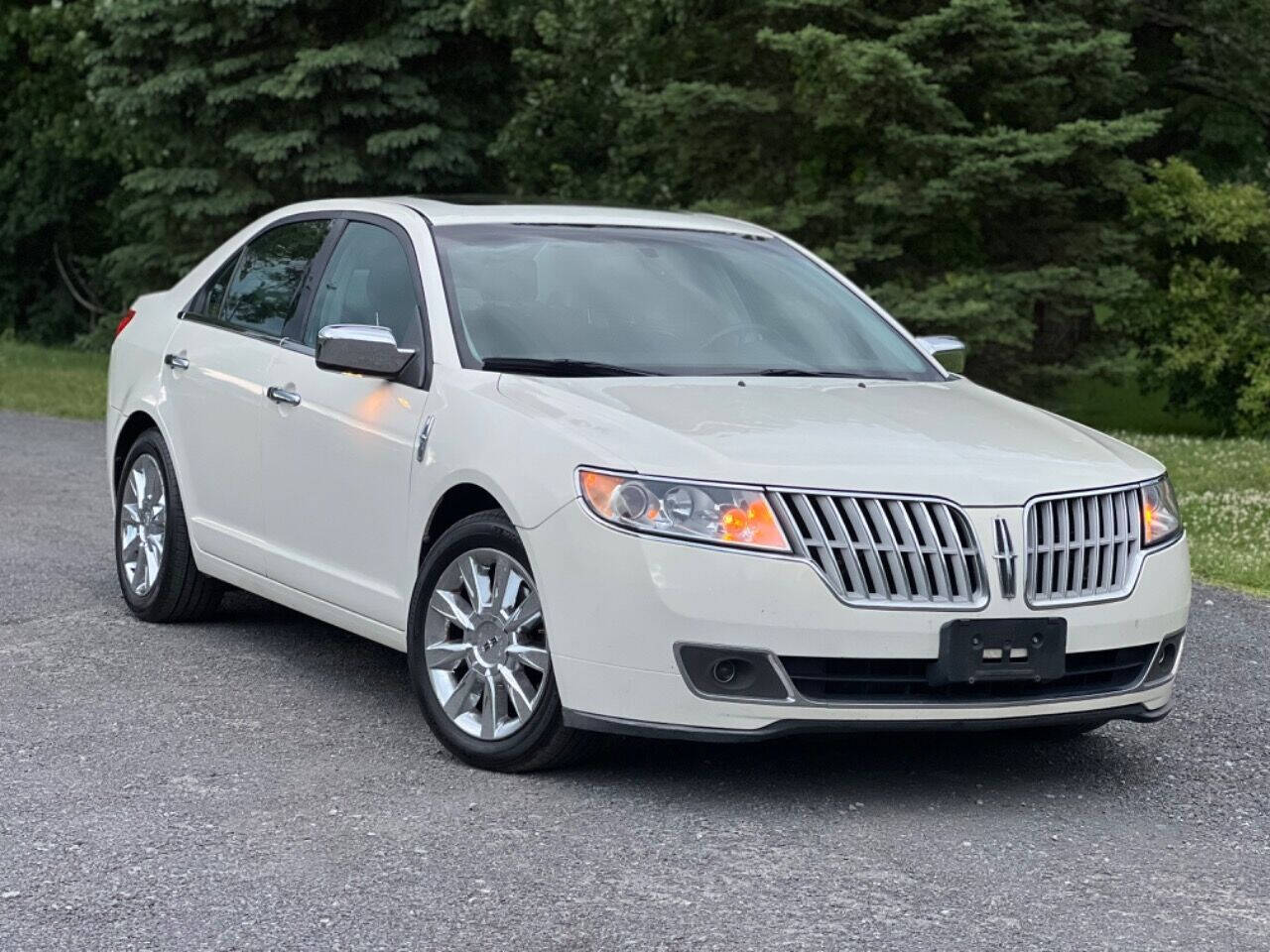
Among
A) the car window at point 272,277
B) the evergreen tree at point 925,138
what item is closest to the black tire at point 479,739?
the car window at point 272,277

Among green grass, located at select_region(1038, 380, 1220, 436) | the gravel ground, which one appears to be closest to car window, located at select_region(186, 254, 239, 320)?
the gravel ground

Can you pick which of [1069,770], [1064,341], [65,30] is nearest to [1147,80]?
[1064,341]

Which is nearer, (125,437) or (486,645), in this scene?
(486,645)

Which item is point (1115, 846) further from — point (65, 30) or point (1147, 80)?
point (65, 30)

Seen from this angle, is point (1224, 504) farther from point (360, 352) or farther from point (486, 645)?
point (486, 645)

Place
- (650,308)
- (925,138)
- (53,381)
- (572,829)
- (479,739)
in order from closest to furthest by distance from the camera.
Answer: (572,829), (479,739), (650,308), (925,138), (53,381)

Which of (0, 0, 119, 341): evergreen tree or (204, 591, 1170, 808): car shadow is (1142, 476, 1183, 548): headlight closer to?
(204, 591, 1170, 808): car shadow

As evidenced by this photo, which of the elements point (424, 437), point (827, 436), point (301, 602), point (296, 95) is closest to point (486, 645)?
point (424, 437)

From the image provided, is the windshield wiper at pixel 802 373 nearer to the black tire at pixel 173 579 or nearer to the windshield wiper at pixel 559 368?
the windshield wiper at pixel 559 368

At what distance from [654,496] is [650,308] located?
→ 1.47m

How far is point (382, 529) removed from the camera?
6539 millimetres

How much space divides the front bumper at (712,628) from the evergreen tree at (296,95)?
16.4 metres

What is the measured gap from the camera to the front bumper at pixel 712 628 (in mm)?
5422

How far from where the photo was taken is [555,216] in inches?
288
